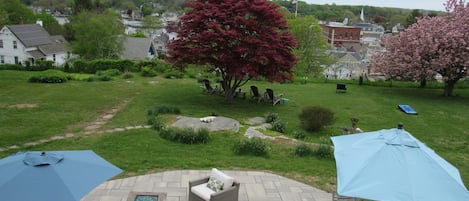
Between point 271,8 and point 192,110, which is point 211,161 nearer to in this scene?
point 192,110

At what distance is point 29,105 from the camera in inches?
566

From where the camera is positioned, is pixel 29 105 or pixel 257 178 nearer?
pixel 257 178

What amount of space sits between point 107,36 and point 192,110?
84.2 feet

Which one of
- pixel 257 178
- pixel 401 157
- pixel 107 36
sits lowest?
pixel 257 178

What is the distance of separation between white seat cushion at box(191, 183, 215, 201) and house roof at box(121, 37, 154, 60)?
38.2 metres

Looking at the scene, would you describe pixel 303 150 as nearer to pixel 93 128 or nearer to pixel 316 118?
pixel 316 118

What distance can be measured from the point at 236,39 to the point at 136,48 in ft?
106

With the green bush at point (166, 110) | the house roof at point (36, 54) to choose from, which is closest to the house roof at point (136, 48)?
the house roof at point (36, 54)

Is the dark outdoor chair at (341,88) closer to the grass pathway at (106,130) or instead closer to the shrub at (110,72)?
the grass pathway at (106,130)

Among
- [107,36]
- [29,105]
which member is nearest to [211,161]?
[29,105]

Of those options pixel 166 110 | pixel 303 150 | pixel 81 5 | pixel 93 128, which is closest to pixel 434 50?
pixel 303 150

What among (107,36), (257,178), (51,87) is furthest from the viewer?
(107,36)

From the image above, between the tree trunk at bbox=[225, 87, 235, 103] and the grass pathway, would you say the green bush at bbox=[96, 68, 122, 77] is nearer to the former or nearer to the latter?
the grass pathway

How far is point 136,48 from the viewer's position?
145 feet
